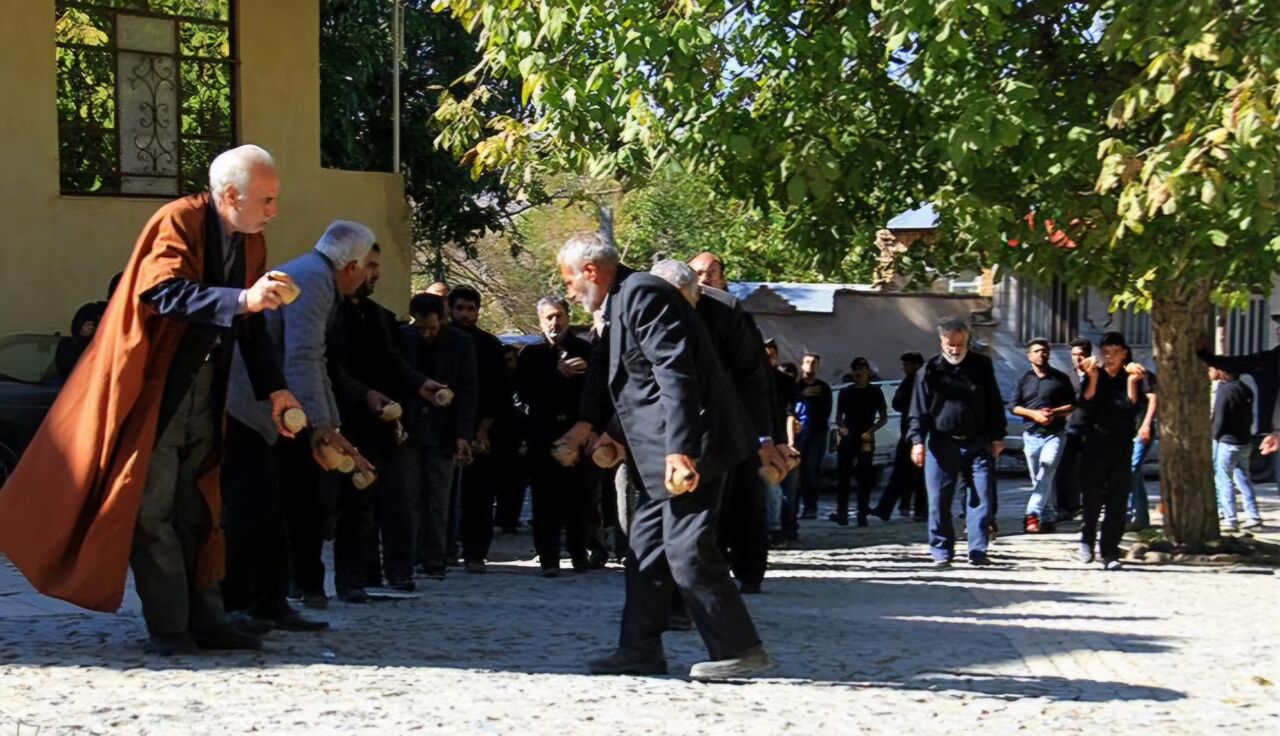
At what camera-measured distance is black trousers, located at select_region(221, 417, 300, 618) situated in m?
7.20

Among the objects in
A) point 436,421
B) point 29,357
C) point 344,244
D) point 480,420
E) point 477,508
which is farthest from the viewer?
point 29,357

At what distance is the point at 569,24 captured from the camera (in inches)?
463

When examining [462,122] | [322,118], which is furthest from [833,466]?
[462,122]

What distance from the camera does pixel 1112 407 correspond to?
43.2 feet

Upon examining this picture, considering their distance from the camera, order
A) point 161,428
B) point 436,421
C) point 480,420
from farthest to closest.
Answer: point 480,420, point 436,421, point 161,428

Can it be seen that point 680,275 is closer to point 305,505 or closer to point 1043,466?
point 305,505

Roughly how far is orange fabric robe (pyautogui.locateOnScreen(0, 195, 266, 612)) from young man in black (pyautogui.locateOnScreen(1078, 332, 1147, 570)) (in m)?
8.46

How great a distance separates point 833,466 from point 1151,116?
9.70m

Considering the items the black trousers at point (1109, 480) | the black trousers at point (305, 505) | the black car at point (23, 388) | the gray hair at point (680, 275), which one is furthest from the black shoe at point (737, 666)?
the black car at point (23, 388)

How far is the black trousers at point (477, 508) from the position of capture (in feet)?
38.7

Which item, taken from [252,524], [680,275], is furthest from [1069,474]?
[252,524]

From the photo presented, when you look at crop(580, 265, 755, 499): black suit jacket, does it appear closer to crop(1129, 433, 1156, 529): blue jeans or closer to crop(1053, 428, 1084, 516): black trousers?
crop(1053, 428, 1084, 516): black trousers

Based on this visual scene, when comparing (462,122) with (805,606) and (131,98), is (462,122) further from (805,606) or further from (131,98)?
(805,606)

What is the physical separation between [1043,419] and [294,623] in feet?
32.3
